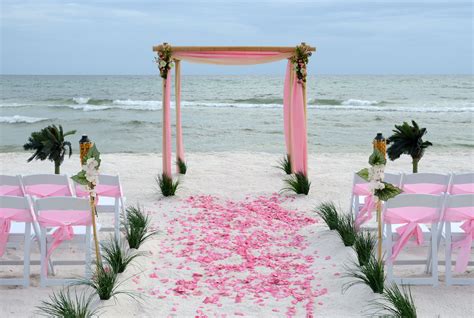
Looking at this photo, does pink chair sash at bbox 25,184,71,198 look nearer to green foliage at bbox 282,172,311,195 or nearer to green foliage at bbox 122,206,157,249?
green foliage at bbox 122,206,157,249

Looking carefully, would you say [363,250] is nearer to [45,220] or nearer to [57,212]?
[57,212]

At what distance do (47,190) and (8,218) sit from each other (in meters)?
1.21

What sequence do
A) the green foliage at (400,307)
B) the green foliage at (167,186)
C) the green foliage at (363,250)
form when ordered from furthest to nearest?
the green foliage at (167,186)
the green foliage at (363,250)
the green foliage at (400,307)

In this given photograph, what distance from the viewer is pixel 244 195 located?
978 centimetres

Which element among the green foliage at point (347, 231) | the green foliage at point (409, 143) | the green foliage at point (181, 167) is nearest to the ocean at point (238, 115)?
the green foliage at point (181, 167)

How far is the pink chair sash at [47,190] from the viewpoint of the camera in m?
6.66

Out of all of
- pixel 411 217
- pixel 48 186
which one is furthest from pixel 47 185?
pixel 411 217

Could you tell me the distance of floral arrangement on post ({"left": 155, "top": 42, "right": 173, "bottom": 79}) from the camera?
9461 millimetres

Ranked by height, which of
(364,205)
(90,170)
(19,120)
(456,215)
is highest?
(90,170)

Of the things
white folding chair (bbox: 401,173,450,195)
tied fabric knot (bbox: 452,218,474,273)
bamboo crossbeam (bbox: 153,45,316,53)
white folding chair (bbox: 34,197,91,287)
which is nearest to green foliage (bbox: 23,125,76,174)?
bamboo crossbeam (bbox: 153,45,316,53)

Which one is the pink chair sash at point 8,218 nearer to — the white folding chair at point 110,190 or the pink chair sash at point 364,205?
the white folding chair at point 110,190

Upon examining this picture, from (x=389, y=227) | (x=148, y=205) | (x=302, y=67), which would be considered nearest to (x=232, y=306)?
(x=389, y=227)

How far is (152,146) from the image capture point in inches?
750

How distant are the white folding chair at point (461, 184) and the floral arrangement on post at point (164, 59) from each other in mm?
4863
